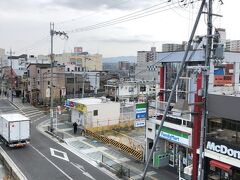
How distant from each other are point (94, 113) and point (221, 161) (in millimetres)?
22621

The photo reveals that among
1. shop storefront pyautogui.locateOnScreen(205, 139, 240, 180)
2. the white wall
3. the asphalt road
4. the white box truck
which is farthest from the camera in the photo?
the white wall

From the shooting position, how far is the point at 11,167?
25.7 meters

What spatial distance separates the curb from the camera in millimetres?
24077

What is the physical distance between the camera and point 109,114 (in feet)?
139

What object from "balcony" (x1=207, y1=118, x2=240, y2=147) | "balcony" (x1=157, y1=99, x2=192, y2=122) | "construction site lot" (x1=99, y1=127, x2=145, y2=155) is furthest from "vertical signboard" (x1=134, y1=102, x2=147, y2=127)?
"balcony" (x1=207, y1=118, x2=240, y2=147)

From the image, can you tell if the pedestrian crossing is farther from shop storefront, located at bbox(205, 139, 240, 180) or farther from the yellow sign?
shop storefront, located at bbox(205, 139, 240, 180)

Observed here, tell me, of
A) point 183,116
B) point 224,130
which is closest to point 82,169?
point 183,116

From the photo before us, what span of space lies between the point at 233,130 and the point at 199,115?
8.42ft

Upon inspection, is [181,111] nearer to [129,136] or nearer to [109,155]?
[109,155]

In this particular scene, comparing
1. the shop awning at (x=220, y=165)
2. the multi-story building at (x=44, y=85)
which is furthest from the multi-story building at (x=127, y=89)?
the shop awning at (x=220, y=165)

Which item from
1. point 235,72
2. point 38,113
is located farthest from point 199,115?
point 38,113

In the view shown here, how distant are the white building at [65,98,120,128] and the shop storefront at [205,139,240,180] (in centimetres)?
2079

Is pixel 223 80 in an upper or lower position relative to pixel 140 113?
upper

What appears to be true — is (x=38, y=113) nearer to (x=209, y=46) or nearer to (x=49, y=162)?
(x=49, y=162)
